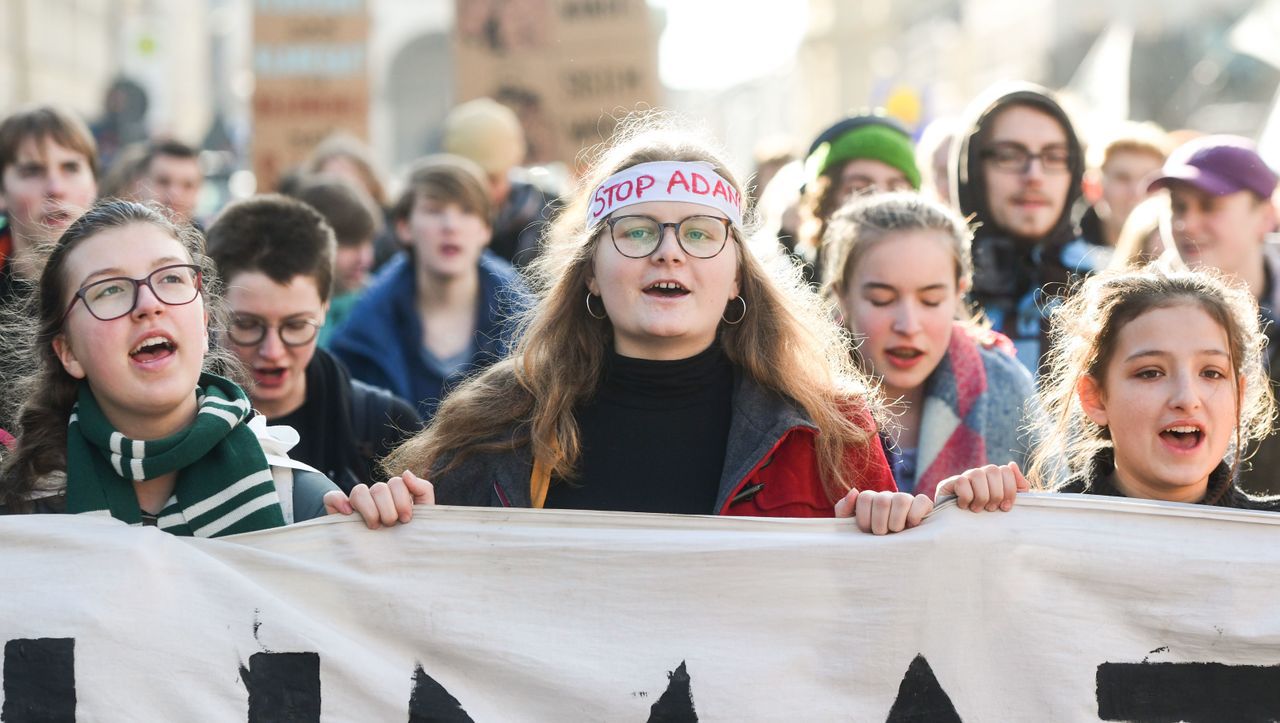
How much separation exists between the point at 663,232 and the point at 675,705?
0.97 meters

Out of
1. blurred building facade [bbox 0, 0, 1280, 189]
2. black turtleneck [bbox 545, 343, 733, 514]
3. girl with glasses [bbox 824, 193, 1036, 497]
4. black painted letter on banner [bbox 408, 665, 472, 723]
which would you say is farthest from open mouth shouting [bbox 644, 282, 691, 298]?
blurred building facade [bbox 0, 0, 1280, 189]

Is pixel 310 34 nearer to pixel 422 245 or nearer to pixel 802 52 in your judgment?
pixel 422 245

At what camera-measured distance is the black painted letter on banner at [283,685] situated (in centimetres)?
291

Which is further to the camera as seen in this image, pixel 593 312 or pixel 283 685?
pixel 593 312

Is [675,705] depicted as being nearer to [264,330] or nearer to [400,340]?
[264,330]

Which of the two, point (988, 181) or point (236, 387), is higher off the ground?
point (988, 181)

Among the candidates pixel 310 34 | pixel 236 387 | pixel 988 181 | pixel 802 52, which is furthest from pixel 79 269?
pixel 802 52

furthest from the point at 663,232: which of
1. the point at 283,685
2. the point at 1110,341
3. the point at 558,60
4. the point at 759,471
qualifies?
the point at 558,60

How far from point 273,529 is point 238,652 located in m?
0.23

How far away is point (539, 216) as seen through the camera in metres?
7.45

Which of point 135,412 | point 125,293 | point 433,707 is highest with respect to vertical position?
point 125,293

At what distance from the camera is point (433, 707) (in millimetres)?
2959

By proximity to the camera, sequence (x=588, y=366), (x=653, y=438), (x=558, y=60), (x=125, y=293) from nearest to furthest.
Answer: (x=125, y=293) → (x=653, y=438) → (x=588, y=366) → (x=558, y=60)

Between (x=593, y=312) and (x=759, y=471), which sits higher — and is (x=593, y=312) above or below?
above
